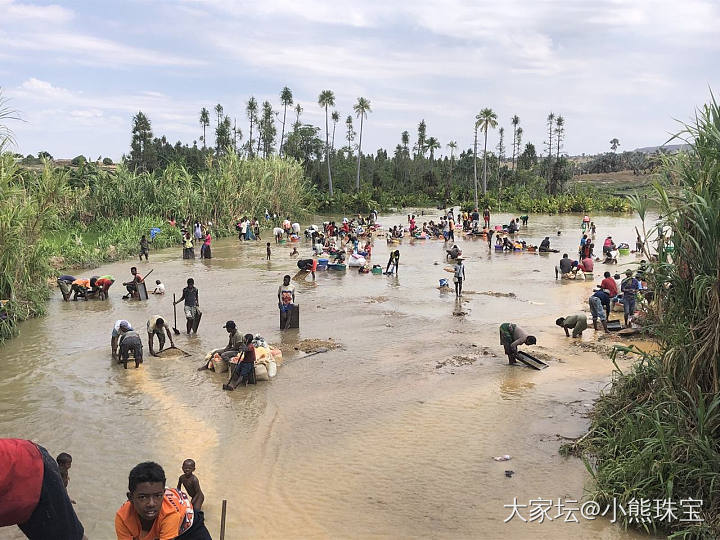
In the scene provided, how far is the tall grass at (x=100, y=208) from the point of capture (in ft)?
45.1

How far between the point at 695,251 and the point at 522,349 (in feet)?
20.6

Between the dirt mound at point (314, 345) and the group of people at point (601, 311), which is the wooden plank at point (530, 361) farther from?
the dirt mound at point (314, 345)

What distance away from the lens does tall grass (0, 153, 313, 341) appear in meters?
13.7

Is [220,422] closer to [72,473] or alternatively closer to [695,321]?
[72,473]

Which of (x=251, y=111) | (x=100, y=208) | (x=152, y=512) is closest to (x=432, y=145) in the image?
(x=251, y=111)

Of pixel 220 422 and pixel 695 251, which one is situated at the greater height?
pixel 695 251

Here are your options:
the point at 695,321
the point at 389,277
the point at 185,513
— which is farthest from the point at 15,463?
the point at 389,277

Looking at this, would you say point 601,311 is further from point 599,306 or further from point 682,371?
point 682,371

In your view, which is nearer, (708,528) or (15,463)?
(15,463)

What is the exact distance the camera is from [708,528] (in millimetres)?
5438

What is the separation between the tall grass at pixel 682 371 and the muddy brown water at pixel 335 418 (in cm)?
58

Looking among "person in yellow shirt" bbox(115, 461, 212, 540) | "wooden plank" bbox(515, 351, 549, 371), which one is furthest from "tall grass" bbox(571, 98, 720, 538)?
"person in yellow shirt" bbox(115, 461, 212, 540)

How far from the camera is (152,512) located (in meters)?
3.23

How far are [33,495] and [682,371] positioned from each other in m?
6.16
